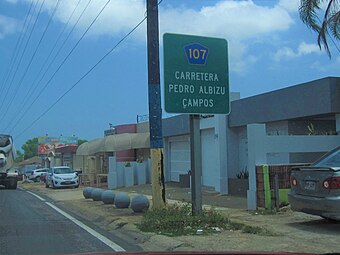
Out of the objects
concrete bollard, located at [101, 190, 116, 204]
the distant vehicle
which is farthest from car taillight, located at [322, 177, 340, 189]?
the distant vehicle

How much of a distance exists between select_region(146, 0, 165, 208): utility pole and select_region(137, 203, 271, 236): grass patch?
4.15ft

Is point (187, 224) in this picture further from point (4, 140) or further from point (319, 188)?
point (4, 140)

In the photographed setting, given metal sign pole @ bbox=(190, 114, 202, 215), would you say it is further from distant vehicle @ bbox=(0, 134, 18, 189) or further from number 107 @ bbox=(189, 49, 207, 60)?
distant vehicle @ bbox=(0, 134, 18, 189)

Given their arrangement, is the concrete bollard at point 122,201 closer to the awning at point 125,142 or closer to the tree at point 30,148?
the awning at point 125,142

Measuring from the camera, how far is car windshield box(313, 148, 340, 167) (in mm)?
9773

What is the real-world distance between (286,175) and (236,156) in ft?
28.1

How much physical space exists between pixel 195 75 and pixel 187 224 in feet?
11.7

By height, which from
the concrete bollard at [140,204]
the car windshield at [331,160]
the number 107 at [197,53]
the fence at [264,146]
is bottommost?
the concrete bollard at [140,204]

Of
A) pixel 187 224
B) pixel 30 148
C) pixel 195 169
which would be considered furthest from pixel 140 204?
pixel 30 148

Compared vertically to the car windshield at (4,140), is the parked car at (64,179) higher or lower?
lower

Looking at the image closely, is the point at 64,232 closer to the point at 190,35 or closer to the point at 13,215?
the point at 13,215

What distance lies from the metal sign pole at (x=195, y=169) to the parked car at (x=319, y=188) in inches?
83.6

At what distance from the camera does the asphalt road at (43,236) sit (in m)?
8.34

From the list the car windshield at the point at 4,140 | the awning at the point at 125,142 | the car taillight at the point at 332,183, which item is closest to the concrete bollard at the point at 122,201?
the car taillight at the point at 332,183
